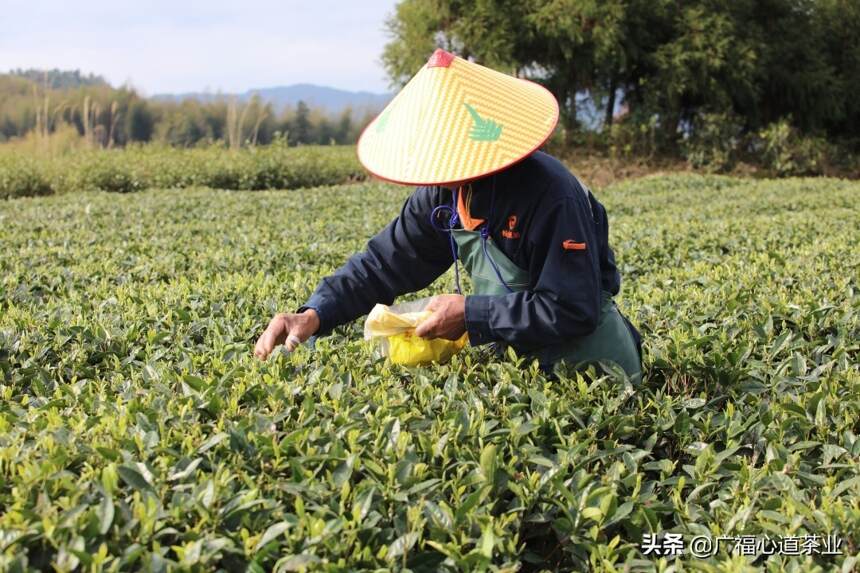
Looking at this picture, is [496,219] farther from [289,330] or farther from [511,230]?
[289,330]

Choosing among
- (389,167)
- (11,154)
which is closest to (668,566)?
(389,167)

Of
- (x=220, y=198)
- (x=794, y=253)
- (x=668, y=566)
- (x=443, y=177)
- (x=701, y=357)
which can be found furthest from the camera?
(x=220, y=198)

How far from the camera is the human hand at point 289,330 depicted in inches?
93.0

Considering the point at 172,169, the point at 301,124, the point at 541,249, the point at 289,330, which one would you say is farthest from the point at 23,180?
the point at 301,124

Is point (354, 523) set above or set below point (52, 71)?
below

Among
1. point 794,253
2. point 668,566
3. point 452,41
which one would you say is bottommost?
point 668,566

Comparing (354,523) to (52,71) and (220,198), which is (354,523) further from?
(52,71)

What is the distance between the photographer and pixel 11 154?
1208cm

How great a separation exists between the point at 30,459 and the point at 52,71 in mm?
14053

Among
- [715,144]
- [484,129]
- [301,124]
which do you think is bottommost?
[484,129]

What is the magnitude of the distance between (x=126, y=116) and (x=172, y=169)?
6.18 m

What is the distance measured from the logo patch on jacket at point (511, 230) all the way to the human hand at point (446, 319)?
0.21m

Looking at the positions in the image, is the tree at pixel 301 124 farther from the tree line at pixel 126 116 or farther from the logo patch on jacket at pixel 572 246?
the logo patch on jacket at pixel 572 246

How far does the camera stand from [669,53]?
50.4 feet
